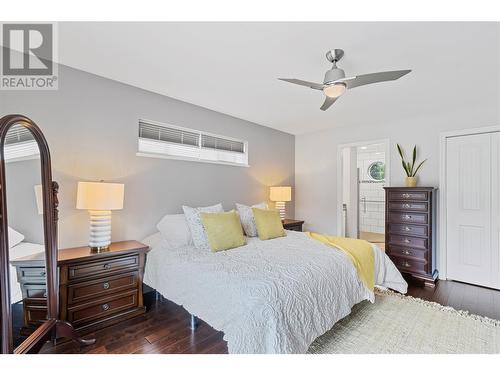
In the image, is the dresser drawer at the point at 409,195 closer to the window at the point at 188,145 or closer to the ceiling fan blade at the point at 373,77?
the ceiling fan blade at the point at 373,77

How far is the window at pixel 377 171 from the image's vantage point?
23.0 ft

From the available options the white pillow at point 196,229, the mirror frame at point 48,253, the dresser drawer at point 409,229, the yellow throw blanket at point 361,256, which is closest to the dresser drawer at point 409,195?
the dresser drawer at point 409,229

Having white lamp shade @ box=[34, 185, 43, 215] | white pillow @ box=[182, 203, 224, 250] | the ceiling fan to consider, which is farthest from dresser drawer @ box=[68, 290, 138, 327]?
the ceiling fan

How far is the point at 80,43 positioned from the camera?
6.52ft

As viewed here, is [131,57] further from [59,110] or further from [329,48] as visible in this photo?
[329,48]

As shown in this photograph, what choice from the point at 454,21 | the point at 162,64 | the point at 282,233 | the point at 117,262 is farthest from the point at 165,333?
the point at 454,21

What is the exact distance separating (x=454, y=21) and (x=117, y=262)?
3333 mm

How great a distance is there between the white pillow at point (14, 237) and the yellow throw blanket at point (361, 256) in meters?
2.62

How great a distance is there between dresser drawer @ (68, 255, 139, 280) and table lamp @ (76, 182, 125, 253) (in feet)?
0.45

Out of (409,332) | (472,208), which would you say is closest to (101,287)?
(409,332)

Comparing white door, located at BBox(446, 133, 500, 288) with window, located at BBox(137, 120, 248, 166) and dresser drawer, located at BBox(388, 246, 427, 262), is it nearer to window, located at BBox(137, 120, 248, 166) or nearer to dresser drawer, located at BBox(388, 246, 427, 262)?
dresser drawer, located at BBox(388, 246, 427, 262)

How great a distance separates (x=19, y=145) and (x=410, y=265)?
4.44 metres

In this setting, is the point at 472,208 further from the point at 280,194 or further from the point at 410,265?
Result: the point at 280,194
